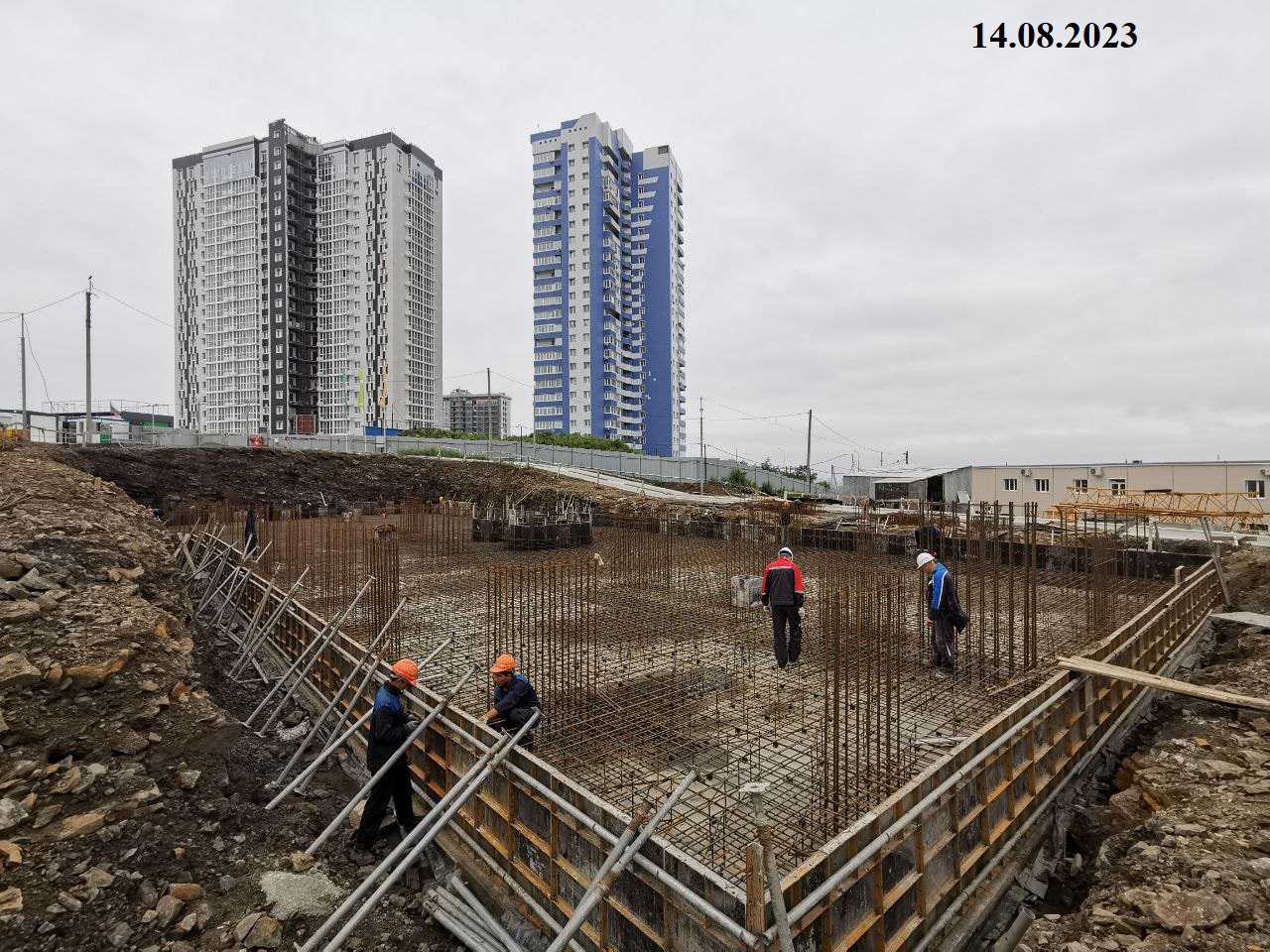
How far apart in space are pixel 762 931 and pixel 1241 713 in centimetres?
667

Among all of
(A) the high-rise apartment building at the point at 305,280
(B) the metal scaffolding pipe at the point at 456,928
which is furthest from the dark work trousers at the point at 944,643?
(A) the high-rise apartment building at the point at 305,280

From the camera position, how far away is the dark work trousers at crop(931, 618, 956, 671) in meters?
6.27

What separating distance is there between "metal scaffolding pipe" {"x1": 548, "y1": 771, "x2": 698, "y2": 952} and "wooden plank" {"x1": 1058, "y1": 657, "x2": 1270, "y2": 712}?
4.35 m

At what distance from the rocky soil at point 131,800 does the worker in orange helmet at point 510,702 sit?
1317 millimetres

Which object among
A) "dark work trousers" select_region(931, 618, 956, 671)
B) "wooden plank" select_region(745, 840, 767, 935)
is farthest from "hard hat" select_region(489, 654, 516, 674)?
"dark work trousers" select_region(931, 618, 956, 671)

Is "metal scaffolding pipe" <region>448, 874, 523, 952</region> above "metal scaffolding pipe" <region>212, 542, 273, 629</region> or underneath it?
underneath

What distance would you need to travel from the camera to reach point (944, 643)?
6.28 meters

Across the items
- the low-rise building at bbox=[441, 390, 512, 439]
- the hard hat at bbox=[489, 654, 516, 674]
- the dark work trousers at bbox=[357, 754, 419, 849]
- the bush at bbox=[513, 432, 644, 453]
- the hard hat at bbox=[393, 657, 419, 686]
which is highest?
the low-rise building at bbox=[441, 390, 512, 439]

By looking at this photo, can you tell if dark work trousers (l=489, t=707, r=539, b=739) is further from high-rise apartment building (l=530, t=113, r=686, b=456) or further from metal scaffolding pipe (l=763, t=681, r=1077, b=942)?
high-rise apartment building (l=530, t=113, r=686, b=456)

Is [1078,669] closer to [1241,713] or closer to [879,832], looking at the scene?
[1241,713]

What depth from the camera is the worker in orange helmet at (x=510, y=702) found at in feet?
13.6

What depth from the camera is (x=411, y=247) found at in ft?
219

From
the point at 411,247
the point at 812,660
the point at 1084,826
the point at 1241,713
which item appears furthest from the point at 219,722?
the point at 411,247

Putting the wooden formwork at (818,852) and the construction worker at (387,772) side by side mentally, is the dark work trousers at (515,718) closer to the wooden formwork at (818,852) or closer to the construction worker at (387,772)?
the wooden formwork at (818,852)
